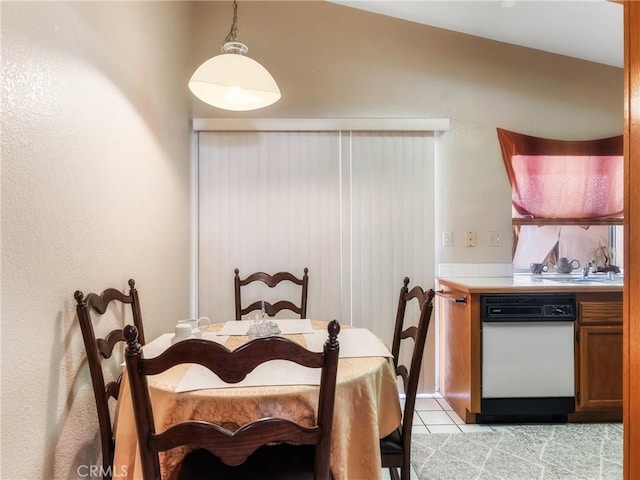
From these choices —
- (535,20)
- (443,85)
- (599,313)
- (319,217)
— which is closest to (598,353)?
(599,313)

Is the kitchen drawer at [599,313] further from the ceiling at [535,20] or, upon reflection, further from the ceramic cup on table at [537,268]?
the ceiling at [535,20]

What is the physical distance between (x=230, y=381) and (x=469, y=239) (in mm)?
2443

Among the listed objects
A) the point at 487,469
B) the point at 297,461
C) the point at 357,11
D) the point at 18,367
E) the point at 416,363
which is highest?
the point at 357,11

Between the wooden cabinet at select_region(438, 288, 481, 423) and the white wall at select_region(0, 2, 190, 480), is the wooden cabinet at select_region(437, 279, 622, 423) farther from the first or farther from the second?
the white wall at select_region(0, 2, 190, 480)

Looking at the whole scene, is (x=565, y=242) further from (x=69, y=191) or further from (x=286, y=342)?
(x=69, y=191)

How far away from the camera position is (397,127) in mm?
2703

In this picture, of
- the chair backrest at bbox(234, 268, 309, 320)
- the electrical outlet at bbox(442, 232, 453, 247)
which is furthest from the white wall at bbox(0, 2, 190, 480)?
the electrical outlet at bbox(442, 232, 453, 247)

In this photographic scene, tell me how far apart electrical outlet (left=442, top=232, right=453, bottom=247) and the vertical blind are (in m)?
0.17

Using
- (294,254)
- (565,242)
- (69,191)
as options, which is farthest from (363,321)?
(69,191)

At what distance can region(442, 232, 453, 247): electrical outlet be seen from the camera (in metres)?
2.80

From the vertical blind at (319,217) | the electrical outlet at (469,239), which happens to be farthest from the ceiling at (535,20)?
the electrical outlet at (469,239)

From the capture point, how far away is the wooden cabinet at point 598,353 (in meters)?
2.25

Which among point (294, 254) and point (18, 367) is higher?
point (294, 254)

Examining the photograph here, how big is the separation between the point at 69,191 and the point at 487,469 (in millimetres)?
2322
